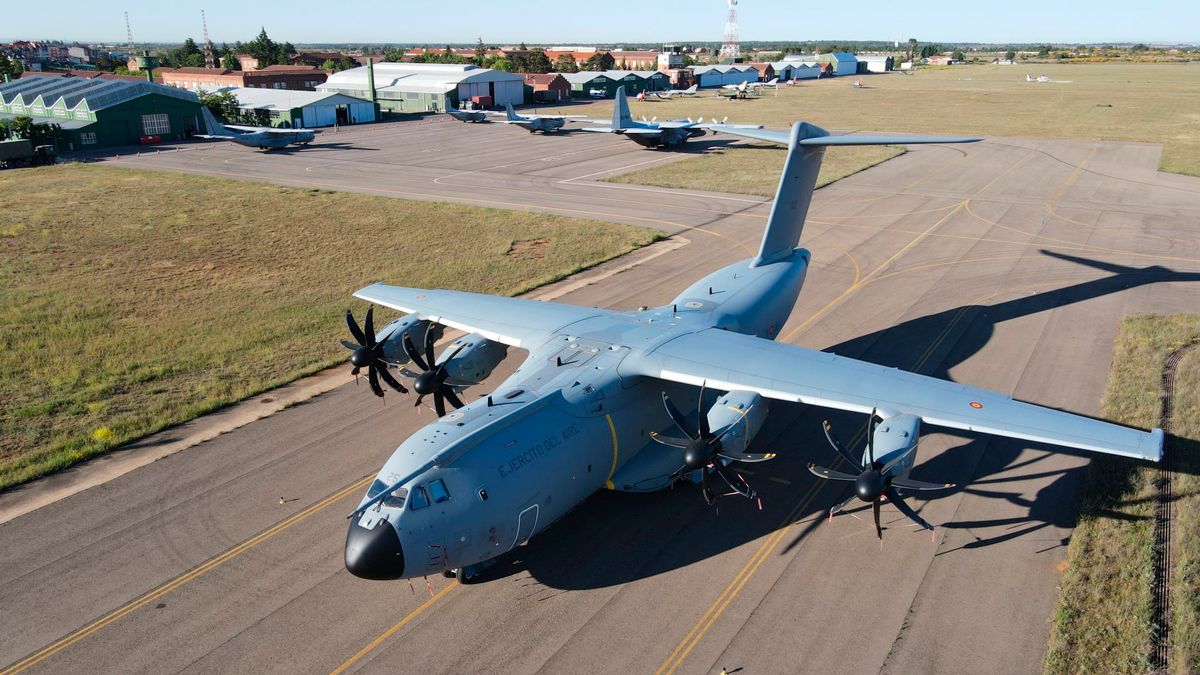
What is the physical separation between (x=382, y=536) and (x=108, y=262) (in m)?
38.1

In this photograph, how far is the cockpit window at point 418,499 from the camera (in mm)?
15213

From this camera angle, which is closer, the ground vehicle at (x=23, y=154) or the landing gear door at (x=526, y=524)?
the landing gear door at (x=526, y=524)

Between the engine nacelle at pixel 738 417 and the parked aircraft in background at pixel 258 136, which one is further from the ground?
the parked aircraft in background at pixel 258 136

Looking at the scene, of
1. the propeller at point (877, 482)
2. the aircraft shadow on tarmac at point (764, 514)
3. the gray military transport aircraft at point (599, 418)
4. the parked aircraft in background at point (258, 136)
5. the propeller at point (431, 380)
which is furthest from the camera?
the parked aircraft in background at point (258, 136)

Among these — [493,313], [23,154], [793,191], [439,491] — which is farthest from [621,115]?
[439,491]

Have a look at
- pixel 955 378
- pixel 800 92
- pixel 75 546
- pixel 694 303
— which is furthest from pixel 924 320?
pixel 800 92

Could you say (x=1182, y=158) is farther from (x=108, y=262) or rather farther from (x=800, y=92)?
(x=800, y=92)

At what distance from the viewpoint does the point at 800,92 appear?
561 feet

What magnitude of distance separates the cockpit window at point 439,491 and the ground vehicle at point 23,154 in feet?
266

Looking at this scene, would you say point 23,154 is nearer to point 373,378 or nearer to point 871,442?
point 373,378

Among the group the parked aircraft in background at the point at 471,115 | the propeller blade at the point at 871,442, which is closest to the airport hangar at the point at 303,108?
the parked aircraft in background at the point at 471,115

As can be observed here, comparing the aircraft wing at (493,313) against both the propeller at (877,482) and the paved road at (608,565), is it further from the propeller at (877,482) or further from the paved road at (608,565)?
the propeller at (877,482)

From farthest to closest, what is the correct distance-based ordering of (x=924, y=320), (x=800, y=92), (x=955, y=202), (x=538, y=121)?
(x=800, y=92), (x=538, y=121), (x=955, y=202), (x=924, y=320)

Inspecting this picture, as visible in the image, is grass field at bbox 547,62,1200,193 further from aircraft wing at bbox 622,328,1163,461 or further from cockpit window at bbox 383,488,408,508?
cockpit window at bbox 383,488,408,508
